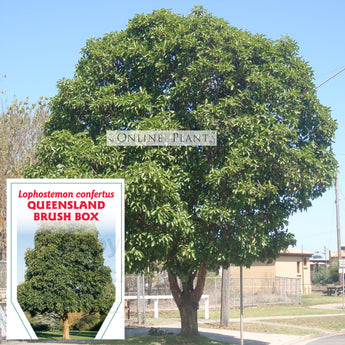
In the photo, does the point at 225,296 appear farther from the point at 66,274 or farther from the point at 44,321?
the point at 66,274

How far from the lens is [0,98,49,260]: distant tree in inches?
1580

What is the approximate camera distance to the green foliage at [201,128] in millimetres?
15938

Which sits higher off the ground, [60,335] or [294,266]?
[60,335]

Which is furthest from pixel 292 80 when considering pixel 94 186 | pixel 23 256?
pixel 23 256

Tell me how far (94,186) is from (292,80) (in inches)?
317

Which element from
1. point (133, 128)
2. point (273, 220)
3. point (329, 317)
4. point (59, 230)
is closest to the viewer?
point (59, 230)

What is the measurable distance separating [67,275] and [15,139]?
30739mm

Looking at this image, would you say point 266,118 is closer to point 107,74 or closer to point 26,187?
point 107,74

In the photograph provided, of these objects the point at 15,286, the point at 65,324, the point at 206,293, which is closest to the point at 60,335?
the point at 65,324

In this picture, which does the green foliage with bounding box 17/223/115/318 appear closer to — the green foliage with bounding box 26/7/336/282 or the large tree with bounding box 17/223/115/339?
the large tree with bounding box 17/223/115/339

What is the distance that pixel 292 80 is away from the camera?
58.7 feet

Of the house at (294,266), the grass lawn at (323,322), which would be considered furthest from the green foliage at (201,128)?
the house at (294,266)

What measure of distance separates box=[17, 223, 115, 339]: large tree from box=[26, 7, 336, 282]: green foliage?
2.84 metres

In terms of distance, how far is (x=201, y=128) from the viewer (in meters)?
16.5
